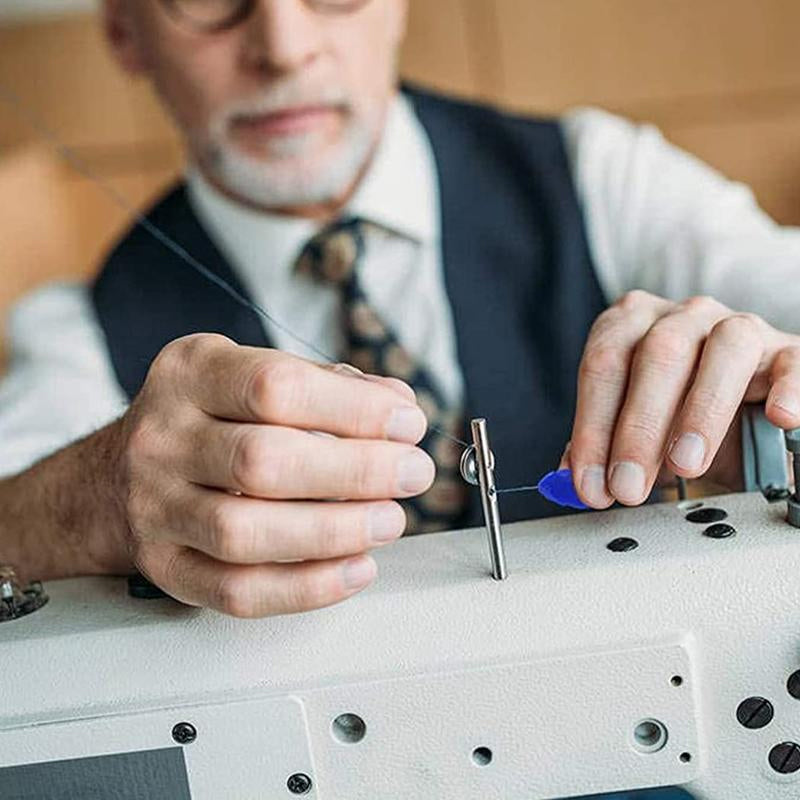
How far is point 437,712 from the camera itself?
56 centimetres

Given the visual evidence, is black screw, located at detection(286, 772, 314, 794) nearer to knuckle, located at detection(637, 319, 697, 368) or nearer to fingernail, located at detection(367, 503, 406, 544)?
fingernail, located at detection(367, 503, 406, 544)

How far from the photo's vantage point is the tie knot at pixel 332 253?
1.28m

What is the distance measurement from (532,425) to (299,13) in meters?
0.45

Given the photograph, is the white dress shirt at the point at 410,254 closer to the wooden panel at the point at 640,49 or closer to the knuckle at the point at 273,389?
the knuckle at the point at 273,389

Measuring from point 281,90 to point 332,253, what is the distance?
0.17m

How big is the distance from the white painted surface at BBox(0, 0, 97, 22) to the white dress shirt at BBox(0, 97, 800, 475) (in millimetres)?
1142

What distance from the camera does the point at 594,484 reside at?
615 millimetres

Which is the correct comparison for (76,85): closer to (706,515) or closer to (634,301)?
(634,301)

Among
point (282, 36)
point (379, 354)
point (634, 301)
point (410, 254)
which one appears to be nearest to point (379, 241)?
point (410, 254)

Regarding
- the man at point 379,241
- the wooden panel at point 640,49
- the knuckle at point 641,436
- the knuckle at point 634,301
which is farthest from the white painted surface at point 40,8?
the knuckle at point 641,436

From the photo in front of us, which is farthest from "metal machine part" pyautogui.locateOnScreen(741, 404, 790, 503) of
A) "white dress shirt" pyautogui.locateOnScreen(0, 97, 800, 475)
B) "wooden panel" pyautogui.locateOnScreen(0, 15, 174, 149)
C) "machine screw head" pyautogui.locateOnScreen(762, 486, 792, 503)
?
"wooden panel" pyautogui.locateOnScreen(0, 15, 174, 149)

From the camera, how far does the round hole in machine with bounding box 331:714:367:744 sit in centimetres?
57

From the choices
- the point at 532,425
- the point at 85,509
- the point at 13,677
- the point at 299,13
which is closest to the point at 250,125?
the point at 299,13

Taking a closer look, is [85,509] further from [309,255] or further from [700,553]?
[309,255]
